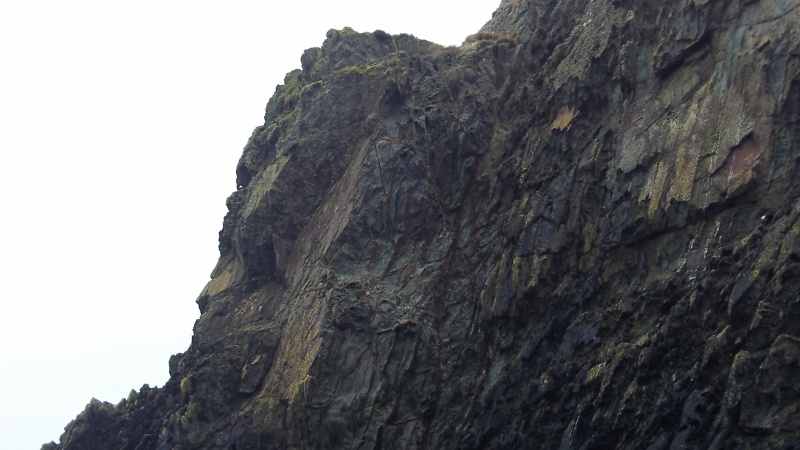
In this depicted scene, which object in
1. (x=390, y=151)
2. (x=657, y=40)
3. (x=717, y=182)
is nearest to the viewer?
(x=717, y=182)

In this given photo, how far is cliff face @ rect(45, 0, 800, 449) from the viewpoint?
26.0 m

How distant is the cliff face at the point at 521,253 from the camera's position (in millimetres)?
26031

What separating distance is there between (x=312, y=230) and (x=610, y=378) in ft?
71.8

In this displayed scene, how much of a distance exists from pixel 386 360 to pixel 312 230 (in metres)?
11.4

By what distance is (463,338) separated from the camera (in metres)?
35.5

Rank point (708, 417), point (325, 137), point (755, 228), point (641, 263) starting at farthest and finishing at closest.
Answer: point (325, 137) → point (641, 263) → point (755, 228) → point (708, 417)

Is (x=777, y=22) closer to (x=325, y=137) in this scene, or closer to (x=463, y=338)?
(x=463, y=338)

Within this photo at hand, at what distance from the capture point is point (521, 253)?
3459 cm

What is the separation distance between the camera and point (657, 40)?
34.9 meters

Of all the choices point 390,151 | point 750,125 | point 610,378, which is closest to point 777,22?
point 750,125

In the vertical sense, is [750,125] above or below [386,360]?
above

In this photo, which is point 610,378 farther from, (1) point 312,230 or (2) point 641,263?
(1) point 312,230

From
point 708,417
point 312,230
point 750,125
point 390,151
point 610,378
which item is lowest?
point 708,417

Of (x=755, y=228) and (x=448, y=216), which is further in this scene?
(x=448, y=216)
